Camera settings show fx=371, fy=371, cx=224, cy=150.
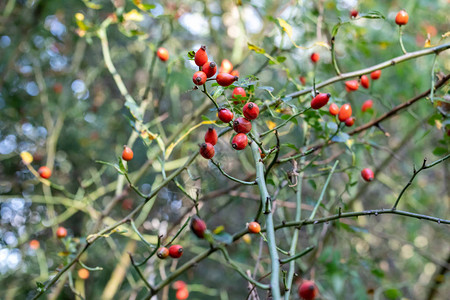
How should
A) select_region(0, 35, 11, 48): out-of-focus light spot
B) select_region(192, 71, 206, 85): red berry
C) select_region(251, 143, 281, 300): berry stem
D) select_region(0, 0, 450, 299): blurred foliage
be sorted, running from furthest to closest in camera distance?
select_region(0, 35, 11, 48): out-of-focus light spot → select_region(0, 0, 450, 299): blurred foliage → select_region(192, 71, 206, 85): red berry → select_region(251, 143, 281, 300): berry stem

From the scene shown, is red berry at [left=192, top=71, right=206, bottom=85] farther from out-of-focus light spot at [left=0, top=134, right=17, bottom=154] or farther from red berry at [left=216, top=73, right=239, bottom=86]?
out-of-focus light spot at [left=0, top=134, right=17, bottom=154]

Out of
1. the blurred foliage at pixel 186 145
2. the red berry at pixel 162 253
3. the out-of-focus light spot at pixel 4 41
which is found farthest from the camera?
the out-of-focus light spot at pixel 4 41

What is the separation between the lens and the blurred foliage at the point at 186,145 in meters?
1.77

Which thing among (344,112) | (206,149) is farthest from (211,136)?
(344,112)

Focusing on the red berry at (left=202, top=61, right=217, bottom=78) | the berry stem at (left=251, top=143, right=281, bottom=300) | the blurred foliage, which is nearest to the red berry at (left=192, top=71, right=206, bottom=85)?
the red berry at (left=202, top=61, right=217, bottom=78)

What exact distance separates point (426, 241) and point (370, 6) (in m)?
2.16

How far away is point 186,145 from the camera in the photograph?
188 centimetres

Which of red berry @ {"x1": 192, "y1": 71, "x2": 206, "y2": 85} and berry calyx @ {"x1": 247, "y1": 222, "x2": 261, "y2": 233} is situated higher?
red berry @ {"x1": 192, "y1": 71, "x2": 206, "y2": 85}

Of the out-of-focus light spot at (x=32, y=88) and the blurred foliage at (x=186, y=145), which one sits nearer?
the blurred foliage at (x=186, y=145)

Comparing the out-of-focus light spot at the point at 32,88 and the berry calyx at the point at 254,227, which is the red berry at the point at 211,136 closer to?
the berry calyx at the point at 254,227

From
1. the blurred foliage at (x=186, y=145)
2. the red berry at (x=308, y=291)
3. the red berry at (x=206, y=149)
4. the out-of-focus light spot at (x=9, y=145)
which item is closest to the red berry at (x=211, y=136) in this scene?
the red berry at (x=206, y=149)

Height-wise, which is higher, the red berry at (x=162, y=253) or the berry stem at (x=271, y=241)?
the berry stem at (x=271, y=241)

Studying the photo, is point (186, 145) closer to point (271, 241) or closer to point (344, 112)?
point (344, 112)

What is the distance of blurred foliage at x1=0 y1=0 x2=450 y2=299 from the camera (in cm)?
177
